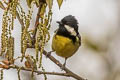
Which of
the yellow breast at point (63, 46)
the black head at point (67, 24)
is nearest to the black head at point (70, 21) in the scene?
the black head at point (67, 24)

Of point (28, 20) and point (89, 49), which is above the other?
point (28, 20)

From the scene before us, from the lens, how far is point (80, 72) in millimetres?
3408

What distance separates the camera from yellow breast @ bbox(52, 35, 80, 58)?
240cm

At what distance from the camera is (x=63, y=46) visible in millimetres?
2387

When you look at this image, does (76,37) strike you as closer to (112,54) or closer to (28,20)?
(112,54)

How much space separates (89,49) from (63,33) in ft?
2.35

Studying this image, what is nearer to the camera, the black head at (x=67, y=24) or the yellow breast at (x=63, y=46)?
the black head at (x=67, y=24)

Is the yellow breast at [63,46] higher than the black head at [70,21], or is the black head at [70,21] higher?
the black head at [70,21]

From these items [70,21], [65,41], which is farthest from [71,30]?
[70,21]

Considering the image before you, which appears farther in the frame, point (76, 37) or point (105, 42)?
point (105, 42)

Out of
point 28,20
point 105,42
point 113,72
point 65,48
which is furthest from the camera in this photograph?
point 105,42

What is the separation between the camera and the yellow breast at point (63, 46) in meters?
2.40

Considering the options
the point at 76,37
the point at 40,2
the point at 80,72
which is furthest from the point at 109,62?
the point at 40,2

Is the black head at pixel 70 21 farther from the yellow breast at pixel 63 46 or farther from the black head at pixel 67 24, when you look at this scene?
the yellow breast at pixel 63 46
